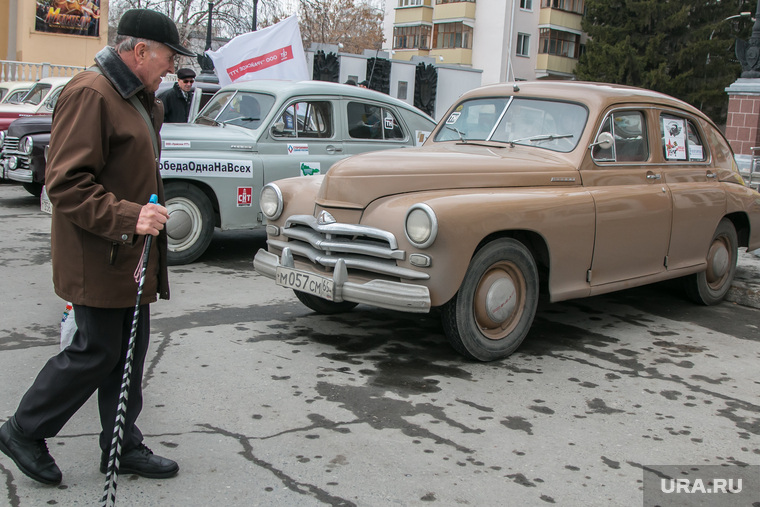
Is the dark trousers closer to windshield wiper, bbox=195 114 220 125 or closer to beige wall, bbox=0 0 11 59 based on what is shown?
windshield wiper, bbox=195 114 220 125

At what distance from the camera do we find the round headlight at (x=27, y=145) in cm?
1016

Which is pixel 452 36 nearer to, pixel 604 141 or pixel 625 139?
pixel 625 139

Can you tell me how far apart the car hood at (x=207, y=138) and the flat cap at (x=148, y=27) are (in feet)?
15.2

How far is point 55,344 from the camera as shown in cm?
498

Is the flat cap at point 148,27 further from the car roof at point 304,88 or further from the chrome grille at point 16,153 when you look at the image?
the chrome grille at point 16,153

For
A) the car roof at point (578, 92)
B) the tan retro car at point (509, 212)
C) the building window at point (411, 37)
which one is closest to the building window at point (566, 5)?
the building window at point (411, 37)

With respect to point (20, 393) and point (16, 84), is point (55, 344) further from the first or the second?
point (16, 84)

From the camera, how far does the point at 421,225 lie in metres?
4.63

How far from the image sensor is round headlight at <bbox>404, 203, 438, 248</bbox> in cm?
458

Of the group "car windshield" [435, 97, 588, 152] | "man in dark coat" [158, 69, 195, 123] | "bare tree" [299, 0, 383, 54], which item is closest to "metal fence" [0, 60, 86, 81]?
"man in dark coat" [158, 69, 195, 123]

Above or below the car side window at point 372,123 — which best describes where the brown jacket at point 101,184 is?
below

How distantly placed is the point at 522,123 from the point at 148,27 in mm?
3660

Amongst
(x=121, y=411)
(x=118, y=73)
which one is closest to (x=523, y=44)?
(x=118, y=73)

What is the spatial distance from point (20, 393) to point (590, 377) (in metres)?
3.29
